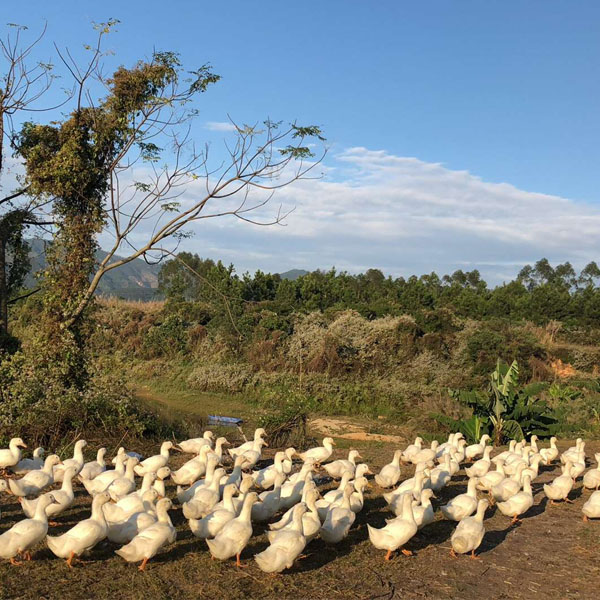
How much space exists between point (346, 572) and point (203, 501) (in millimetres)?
1835

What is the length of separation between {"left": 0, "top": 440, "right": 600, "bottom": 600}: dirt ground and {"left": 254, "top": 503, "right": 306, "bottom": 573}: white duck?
0.18 m

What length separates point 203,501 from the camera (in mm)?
7125

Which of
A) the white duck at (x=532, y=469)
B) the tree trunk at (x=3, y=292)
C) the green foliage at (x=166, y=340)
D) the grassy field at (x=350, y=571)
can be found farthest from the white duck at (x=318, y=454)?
the green foliage at (x=166, y=340)

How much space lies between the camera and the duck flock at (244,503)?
5816 millimetres

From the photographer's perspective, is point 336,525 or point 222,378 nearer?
point 336,525

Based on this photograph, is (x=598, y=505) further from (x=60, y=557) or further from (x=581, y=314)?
(x=581, y=314)

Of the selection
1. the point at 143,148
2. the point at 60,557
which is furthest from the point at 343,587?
the point at 143,148

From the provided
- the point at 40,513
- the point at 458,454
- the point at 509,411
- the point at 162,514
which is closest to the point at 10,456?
the point at 40,513

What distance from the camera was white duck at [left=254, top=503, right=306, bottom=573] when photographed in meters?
5.66

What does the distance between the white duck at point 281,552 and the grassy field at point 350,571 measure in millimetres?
175

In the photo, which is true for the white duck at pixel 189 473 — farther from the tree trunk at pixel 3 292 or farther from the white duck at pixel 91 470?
the tree trunk at pixel 3 292

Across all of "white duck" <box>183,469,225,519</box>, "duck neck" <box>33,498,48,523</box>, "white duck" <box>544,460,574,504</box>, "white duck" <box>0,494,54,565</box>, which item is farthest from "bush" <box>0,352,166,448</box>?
"white duck" <box>544,460,574,504</box>

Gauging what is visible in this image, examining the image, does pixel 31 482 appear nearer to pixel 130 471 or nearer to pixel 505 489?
pixel 130 471

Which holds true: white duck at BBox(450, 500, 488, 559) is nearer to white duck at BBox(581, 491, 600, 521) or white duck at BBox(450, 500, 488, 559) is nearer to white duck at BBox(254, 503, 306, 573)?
white duck at BBox(254, 503, 306, 573)
